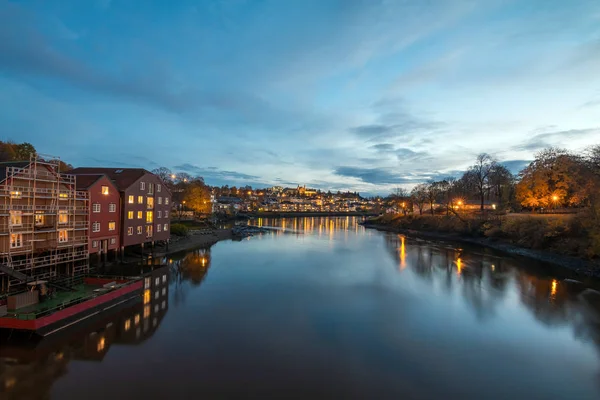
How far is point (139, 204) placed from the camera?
26.1 meters

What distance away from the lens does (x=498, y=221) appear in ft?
146

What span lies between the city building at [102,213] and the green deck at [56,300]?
685 centimetres

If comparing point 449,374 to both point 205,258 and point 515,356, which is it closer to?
point 515,356

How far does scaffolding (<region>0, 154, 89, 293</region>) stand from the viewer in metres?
15.3

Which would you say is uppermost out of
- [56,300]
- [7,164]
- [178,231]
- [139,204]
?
[7,164]

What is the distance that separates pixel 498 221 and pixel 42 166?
4924 centimetres

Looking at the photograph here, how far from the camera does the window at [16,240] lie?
15.4m

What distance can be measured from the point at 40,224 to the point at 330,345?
1610 cm

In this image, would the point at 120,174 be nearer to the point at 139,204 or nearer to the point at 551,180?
the point at 139,204

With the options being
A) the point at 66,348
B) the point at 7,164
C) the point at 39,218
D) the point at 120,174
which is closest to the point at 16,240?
the point at 39,218

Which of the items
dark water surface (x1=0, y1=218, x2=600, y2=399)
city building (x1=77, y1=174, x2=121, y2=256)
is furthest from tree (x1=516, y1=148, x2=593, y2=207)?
city building (x1=77, y1=174, x2=121, y2=256)

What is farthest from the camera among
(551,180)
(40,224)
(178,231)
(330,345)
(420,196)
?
(420,196)

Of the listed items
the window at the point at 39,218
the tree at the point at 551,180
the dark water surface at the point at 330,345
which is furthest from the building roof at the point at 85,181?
the tree at the point at 551,180

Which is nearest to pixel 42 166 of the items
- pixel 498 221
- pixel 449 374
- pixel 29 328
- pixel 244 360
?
pixel 29 328
